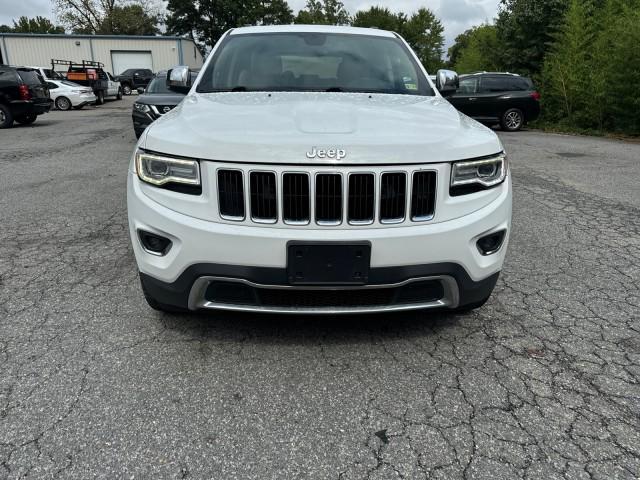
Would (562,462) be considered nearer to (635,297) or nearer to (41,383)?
(635,297)

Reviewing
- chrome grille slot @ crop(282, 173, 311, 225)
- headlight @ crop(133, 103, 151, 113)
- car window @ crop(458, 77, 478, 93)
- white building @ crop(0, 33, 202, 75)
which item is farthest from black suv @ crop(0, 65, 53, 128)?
white building @ crop(0, 33, 202, 75)

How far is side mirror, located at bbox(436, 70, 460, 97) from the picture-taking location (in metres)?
4.03

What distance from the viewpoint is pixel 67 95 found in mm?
22672

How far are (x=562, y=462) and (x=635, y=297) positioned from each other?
199cm

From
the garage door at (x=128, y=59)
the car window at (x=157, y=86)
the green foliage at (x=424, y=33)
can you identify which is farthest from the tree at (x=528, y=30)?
the green foliage at (x=424, y=33)

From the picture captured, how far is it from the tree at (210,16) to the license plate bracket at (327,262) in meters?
61.3

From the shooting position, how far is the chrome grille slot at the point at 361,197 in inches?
91.2

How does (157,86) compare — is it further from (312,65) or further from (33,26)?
(33,26)

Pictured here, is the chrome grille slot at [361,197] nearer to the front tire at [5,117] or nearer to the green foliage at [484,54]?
the front tire at [5,117]

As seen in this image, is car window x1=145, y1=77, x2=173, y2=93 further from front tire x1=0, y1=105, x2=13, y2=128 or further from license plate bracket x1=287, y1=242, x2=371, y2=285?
license plate bracket x1=287, y1=242, x2=371, y2=285

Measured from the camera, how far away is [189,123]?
102 inches

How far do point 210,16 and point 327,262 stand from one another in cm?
6468

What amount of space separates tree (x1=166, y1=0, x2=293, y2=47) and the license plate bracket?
61256 mm

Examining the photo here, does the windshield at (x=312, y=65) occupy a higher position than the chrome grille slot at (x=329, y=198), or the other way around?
the windshield at (x=312, y=65)
